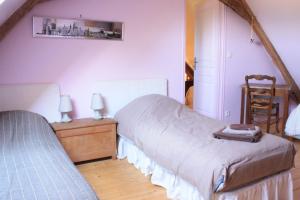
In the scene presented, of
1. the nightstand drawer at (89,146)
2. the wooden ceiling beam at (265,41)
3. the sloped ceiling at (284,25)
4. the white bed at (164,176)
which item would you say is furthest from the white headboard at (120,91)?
the sloped ceiling at (284,25)

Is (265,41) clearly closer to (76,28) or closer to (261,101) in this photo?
(261,101)

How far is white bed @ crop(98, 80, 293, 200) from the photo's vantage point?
6.92ft

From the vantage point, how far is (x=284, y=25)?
4.22 m

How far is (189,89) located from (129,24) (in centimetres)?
267

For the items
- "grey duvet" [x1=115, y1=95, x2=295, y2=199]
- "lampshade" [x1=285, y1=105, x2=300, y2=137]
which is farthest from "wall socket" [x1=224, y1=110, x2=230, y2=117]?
"grey duvet" [x1=115, y1=95, x2=295, y2=199]

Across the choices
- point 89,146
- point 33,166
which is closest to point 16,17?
point 89,146

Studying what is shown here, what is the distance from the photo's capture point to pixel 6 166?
1803 millimetres

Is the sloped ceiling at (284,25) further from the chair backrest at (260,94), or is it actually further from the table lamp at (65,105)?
the table lamp at (65,105)

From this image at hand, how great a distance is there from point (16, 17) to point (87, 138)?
1403 mm

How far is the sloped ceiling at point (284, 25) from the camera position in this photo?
404 cm

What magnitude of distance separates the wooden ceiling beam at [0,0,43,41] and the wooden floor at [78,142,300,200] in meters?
1.58

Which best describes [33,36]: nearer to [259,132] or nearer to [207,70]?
[259,132]

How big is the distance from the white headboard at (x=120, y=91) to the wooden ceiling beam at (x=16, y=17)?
3.55 feet

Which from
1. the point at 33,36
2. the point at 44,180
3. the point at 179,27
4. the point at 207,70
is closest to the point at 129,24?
the point at 179,27
